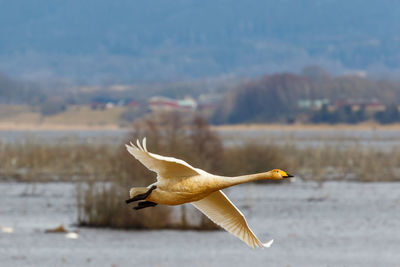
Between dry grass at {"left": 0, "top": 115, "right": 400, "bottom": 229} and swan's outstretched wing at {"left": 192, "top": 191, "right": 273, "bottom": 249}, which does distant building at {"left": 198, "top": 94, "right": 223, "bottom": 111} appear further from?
swan's outstretched wing at {"left": 192, "top": 191, "right": 273, "bottom": 249}

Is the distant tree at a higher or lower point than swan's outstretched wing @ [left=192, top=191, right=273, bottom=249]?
higher

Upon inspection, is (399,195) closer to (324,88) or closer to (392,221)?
(392,221)

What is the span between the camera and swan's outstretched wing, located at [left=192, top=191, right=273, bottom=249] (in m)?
10.7

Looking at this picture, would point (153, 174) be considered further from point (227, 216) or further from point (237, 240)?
point (227, 216)

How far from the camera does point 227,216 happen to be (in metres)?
10.9

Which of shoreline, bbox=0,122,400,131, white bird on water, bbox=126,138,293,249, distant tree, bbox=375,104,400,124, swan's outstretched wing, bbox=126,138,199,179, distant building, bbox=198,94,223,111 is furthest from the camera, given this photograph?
distant building, bbox=198,94,223,111

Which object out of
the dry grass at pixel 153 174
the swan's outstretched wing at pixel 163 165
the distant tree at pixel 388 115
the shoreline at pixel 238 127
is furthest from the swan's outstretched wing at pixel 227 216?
the distant tree at pixel 388 115

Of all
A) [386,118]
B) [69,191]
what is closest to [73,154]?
[69,191]

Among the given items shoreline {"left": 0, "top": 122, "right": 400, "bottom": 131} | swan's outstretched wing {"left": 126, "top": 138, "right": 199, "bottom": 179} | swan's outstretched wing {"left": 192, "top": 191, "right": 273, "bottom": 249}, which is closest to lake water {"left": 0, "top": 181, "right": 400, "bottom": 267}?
swan's outstretched wing {"left": 192, "top": 191, "right": 273, "bottom": 249}

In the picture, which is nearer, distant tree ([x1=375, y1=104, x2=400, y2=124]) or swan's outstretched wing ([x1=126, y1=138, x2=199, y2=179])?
swan's outstretched wing ([x1=126, y1=138, x2=199, y2=179])

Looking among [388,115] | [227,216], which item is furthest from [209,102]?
[227,216]

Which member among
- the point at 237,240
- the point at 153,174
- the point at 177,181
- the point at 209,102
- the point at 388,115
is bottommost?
the point at 237,240

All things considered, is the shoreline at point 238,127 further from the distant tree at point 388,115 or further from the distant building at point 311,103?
the distant building at point 311,103

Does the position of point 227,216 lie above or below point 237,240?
above
